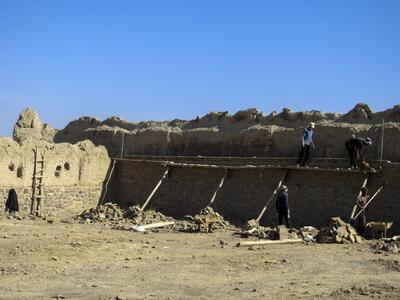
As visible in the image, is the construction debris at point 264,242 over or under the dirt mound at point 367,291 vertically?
under

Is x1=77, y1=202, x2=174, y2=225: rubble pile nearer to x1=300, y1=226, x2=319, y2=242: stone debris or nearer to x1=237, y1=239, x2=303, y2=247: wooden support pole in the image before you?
x1=300, y1=226, x2=319, y2=242: stone debris

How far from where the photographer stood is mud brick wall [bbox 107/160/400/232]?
15352 mm

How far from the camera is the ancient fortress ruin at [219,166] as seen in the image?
16125 millimetres

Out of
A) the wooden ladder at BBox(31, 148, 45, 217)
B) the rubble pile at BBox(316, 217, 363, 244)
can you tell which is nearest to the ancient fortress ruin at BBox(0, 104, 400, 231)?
the wooden ladder at BBox(31, 148, 45, 217)

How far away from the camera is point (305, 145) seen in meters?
16.8

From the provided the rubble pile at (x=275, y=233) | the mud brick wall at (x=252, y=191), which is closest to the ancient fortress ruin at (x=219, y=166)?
the mud brick wall at (x=252, y=191)

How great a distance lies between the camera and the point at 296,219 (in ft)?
54.5

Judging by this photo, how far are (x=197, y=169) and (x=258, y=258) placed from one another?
341 inches

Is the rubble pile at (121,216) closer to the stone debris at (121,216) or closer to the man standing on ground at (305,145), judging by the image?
the stone debris at (121,216)

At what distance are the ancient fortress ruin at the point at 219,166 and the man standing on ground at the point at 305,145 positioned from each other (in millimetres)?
Answer: 268

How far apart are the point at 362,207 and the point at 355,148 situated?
6.44 ft

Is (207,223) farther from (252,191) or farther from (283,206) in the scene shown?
(252,191)

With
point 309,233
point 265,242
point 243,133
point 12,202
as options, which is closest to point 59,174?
point 12,202

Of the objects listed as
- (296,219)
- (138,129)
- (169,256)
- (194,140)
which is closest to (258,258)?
(169,256)
